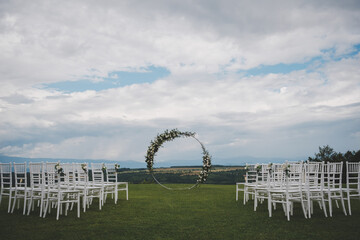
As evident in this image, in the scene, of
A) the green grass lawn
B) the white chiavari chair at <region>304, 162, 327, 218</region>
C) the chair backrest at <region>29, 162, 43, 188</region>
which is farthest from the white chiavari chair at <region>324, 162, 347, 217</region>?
the chair backrest at <region>29, 162, 43, 188</region>

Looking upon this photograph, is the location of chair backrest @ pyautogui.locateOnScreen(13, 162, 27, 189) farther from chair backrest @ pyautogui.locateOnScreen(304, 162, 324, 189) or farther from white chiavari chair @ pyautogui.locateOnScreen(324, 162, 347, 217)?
white chiavari chair @ pyautogui.locateOnScreen(324, 162, 347, 217)

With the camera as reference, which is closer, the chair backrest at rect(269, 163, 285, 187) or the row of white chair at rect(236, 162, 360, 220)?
the row of white chair at rect(236, 162, 360, 220)

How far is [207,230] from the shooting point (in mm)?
5980

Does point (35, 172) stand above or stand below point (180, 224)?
above

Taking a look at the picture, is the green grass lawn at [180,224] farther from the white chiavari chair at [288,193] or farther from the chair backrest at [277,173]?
the chair backrest at [277,173]

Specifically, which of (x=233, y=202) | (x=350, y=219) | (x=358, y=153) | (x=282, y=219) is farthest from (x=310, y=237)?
(x=358, y=153)

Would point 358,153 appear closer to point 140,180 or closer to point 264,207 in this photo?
point 264,207

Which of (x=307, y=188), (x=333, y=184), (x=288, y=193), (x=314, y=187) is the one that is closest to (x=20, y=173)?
(x=288, y=193)

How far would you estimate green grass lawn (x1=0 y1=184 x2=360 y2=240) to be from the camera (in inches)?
220

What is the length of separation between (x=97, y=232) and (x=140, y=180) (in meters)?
15.1

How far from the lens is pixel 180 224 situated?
6543mm

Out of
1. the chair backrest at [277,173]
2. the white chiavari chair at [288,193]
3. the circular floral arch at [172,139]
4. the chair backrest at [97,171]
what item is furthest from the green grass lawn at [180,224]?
the circular floral arch at [172,139]

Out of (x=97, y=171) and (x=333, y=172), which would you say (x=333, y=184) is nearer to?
(x=333, y=172)

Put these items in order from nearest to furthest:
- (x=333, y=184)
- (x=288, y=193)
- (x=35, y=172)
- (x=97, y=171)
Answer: (x=288, y=193) → (x=35, y=172) → (x=333, y=184) → (x=97, y=171)
